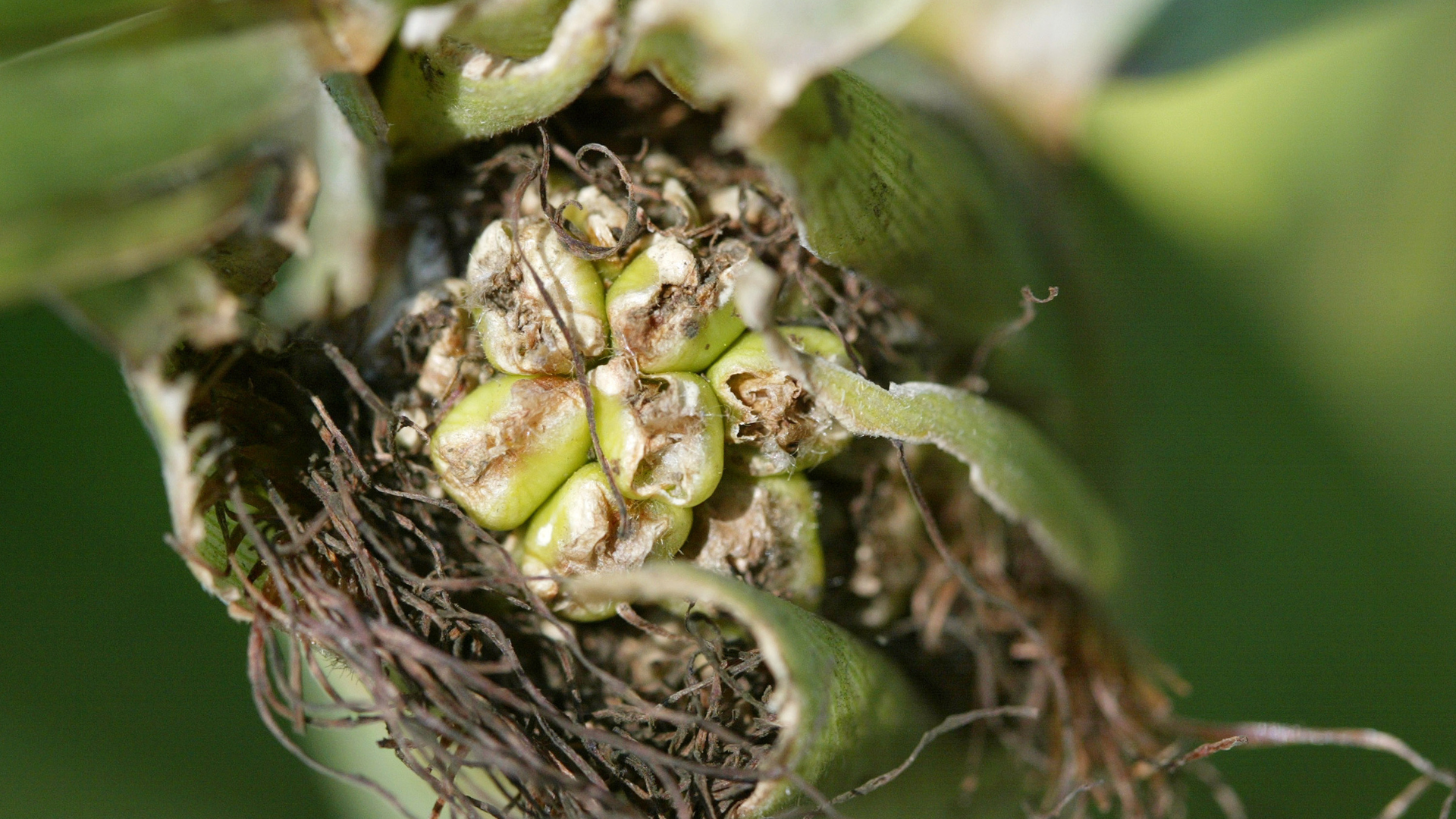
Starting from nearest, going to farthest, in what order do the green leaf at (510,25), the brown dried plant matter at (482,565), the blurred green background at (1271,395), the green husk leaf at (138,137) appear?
the green husk leaf at (138,137) < the green leaf at (510,25) < the brown dried plant matter at (482,565) < the blurred green background at (1271,395)

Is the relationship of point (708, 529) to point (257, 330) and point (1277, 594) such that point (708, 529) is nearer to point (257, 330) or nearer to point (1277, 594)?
point (257, 330)

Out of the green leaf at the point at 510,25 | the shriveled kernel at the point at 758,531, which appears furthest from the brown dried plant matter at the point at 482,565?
the green leaf at the point at 510,25

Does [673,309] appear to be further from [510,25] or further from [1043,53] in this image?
[1043,53]

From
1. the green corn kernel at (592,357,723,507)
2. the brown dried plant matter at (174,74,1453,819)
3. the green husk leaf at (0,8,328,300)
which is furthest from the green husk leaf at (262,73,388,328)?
the green corn kernel at (592,357,723,507)

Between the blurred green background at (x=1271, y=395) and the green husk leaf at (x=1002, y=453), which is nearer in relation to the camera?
the green husk leaf at (x=1002, y=453)

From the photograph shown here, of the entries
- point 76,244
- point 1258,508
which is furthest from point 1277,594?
point 76,244

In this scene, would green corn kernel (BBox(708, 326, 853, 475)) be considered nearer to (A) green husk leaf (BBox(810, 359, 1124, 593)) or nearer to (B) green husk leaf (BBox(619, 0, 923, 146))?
(A) green husk leaf (BBox(810, 359, 1124, 593))

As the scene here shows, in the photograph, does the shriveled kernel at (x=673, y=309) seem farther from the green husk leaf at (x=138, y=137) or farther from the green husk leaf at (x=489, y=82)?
the green husk leaf at (x=138, y=137)
